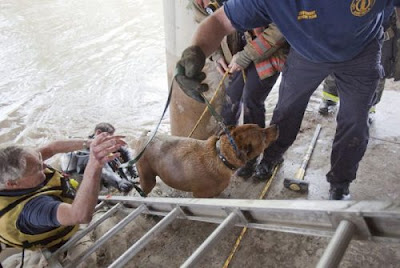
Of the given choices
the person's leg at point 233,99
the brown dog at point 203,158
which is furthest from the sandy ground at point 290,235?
the person's leg at point 233,99

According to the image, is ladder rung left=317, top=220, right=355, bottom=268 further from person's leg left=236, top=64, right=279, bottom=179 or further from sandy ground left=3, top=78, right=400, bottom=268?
person's leg left=236, top=64, right=279, bottom=179

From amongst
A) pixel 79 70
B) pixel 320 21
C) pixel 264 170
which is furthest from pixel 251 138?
pixel 79 70

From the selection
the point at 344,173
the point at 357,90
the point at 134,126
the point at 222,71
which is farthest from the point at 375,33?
the point at 134,126

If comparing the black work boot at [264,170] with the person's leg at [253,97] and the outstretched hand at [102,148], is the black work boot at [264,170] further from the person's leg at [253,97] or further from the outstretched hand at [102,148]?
the outstretched hand at [102,148]

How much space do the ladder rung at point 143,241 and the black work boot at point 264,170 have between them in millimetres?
1218

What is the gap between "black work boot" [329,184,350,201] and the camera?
9.09ft

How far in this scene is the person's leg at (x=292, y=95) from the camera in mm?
2445

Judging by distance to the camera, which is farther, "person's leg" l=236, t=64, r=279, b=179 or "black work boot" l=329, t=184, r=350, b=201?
"person's leg" l=236, t=64, r=279, b=179

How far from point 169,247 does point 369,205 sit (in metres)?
1.92

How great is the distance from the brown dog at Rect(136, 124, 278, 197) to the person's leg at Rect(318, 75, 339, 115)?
1736 millimetres

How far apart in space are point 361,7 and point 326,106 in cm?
248

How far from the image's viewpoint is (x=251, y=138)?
277 centimetres

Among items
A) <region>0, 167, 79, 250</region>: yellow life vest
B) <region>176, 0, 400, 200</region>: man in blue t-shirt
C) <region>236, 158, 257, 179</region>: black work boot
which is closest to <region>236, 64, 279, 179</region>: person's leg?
<region>236, 158, 257, 179</region>: black work boot

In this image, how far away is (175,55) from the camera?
3.98 meters
